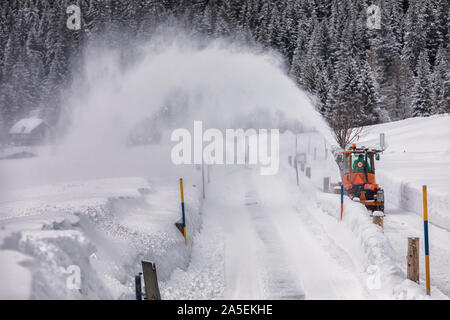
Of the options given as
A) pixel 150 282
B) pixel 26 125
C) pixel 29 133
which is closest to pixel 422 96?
pixel 150 282

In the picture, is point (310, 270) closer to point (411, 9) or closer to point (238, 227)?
point (238, 227)

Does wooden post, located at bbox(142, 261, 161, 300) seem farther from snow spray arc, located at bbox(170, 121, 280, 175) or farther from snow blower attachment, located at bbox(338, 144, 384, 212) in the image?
snow spray arc, located at bbox(170, 121, 280, 175)

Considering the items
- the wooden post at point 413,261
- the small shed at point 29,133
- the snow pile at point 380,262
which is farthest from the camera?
the small shed at point 29,133

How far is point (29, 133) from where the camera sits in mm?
60281

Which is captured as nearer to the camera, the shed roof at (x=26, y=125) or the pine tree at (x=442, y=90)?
the pine tree at (x=442, y=90)

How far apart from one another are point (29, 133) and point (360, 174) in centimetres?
5884

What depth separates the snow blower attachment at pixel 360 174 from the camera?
46.0ft

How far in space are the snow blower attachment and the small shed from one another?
5820 centimetres

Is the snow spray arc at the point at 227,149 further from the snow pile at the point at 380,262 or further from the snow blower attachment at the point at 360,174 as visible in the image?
the snow pile at the point at 380,262

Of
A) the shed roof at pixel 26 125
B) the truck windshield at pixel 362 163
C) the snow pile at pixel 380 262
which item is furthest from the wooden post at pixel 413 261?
the shed roof at pixel 26 125

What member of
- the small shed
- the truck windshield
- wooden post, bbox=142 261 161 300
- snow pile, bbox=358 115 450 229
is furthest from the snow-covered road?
the small shed

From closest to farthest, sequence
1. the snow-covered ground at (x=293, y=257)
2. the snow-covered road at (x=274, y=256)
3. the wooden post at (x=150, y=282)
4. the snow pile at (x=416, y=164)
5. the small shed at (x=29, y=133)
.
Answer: the wooden post at (x=150, y=282) < the snow-covered ground at (x=293, y=257) < the snow-covered road at (x=274, y=256) < the snow pile at (x=416, y=164) < the small shed at (x=29, y=133)

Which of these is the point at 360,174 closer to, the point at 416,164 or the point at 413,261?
the point at 413,261

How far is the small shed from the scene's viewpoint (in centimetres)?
6097
